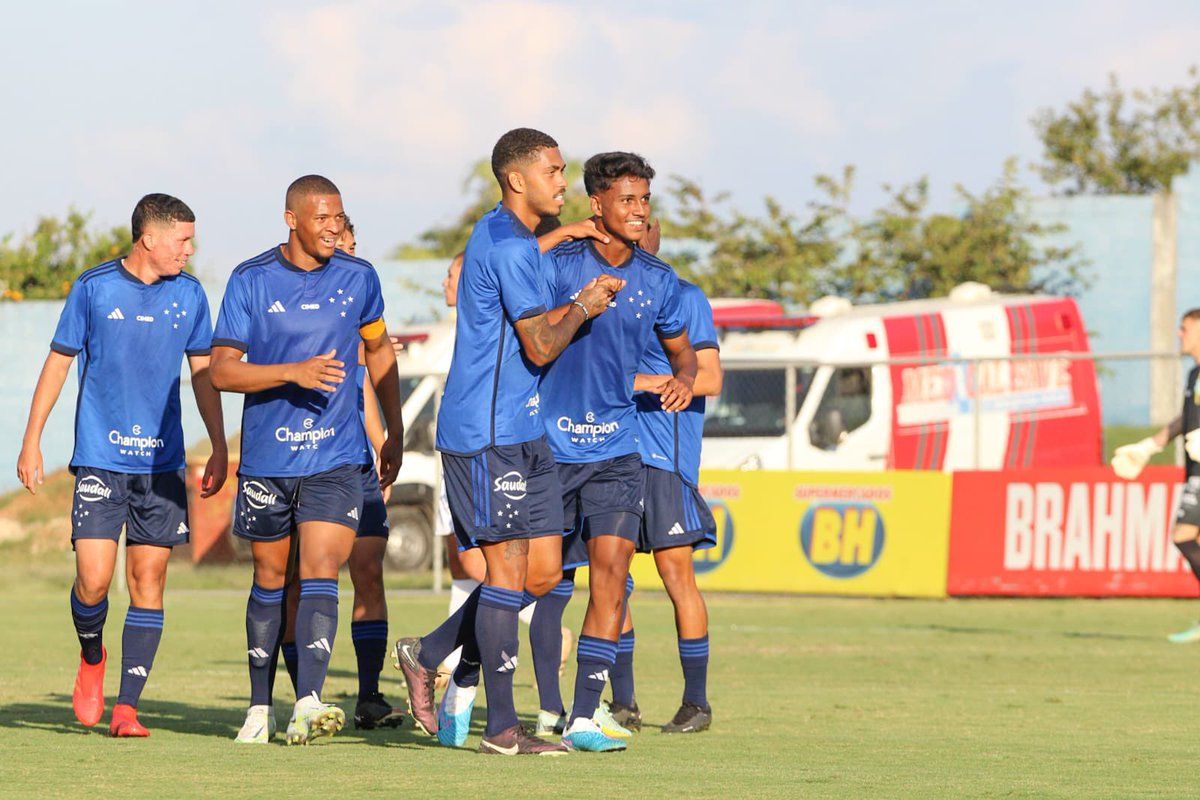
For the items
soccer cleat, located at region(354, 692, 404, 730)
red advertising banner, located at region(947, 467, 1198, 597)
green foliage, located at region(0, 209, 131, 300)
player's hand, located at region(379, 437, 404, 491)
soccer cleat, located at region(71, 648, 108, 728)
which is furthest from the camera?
green foliage, located at region(0, 209, 131, 300)

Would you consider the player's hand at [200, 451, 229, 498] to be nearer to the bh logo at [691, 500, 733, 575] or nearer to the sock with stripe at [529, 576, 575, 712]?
the sock with stripe at [529, 576, 575, 712]

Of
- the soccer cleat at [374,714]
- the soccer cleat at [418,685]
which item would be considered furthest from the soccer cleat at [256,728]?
the soccer cleat at [374,714]

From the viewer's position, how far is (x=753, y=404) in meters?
21.0

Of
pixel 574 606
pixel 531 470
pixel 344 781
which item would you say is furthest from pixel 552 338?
pixel 574 606

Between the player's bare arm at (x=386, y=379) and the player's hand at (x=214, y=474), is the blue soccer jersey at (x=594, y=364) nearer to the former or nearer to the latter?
the player's bare arm at (x=386, y=379)

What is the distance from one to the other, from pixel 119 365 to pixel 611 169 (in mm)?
2219

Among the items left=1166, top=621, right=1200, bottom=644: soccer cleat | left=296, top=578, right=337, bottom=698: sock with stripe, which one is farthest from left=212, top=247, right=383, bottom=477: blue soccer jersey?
left=1166, top=621, right=1200, bottom=644: soccer cleat

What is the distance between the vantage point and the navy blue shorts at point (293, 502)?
763 centimetres

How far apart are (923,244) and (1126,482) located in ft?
61.6

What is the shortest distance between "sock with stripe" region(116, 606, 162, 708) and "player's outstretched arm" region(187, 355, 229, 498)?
2.05ft

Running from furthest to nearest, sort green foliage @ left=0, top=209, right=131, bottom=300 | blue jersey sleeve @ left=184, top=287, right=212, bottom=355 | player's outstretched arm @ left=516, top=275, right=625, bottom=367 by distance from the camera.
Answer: green foliage @ left=0, top=209, right=131, bottom=300 → blue jersey sleeve @ left=184, top=287, right=212, bottom=355 → player's outstretched arm @ left=516, top=275, right=625, bottom=367

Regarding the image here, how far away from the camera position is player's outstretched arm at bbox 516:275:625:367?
7.04 meters

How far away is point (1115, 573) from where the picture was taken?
699 inches

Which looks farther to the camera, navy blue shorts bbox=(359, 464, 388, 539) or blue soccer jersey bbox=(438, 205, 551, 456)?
navy blue shorts bbox=(359, 464, 388, 539)
